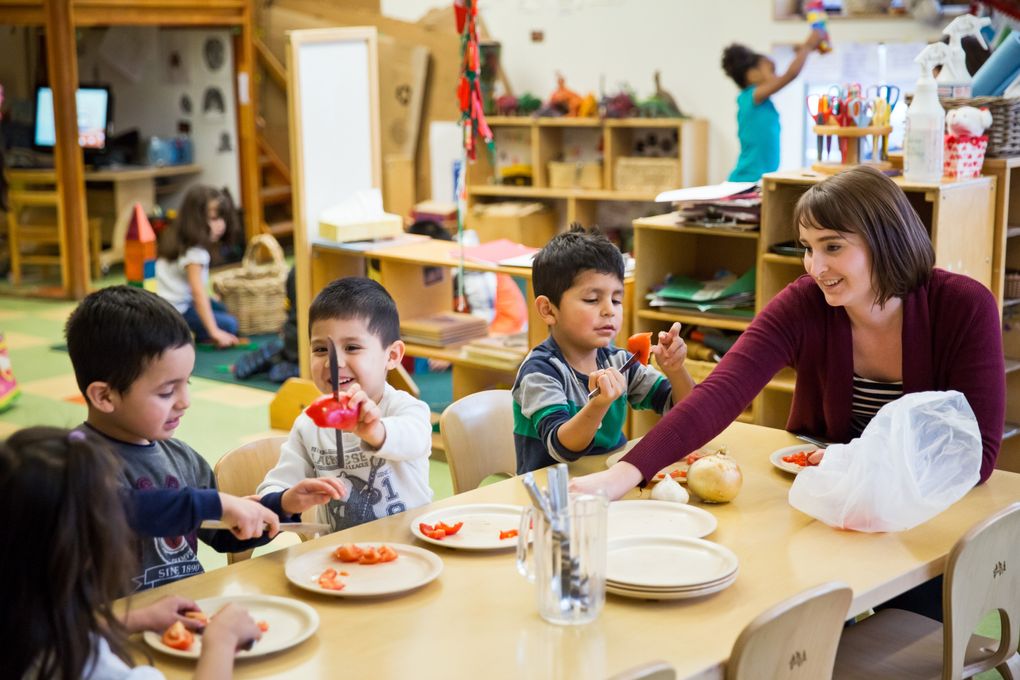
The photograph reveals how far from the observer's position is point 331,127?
4.96m

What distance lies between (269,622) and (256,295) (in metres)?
5.27

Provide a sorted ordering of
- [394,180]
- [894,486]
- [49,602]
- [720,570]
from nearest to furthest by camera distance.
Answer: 1. [49,602]
2. [720,570]
3. [894,486]
4. [394,180]

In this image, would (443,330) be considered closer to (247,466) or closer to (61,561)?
(247,466)

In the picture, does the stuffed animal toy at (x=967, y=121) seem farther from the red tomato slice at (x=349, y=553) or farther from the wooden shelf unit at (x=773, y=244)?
the red tomato slice at (x=349, y=553)

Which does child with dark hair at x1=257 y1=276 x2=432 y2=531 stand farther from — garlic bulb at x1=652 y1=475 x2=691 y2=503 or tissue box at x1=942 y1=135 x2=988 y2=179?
tissue box at x1=942 y1=135 x2=988 y2=179

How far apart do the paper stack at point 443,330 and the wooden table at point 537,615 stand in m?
2.59

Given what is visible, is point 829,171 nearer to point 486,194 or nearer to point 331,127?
point 331,127

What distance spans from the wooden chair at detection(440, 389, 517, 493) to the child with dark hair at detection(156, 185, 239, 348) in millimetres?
4056

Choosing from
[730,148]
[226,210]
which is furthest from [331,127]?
[730,148]

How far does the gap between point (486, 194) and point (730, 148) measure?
1.66 metres

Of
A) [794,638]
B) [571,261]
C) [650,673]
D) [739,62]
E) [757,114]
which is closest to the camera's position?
[650,673]

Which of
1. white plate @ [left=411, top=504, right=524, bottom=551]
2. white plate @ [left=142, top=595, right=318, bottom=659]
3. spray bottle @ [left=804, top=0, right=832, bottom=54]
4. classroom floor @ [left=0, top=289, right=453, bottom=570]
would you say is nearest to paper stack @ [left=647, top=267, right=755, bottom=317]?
classroom floor @ [left=0, top=289, right=453, bottom=570]

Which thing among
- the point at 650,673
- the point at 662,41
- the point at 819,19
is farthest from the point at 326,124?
the point at 650,673

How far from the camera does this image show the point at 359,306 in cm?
228
